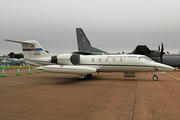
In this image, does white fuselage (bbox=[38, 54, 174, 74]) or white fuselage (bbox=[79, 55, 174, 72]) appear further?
white fuselage (bbox=[79, 55, 174, 72])

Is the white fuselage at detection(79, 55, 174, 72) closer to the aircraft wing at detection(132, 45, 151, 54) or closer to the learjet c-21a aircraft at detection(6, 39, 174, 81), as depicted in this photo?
the learjet c-21a aircraft at detection(6, 39, 174, 81)

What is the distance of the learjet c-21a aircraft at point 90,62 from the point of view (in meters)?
14.9

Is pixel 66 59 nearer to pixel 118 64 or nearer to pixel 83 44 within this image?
pixel 118 64

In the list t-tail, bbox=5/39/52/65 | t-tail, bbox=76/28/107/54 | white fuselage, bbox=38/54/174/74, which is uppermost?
t-tail, bbox=76/28/107/54

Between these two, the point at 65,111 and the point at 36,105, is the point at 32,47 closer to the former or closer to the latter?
the point at 36,105

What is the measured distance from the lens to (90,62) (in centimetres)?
1695

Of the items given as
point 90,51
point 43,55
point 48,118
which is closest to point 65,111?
point 48,118

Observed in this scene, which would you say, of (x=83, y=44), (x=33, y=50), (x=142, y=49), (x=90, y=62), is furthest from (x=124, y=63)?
(x=142, y=49)

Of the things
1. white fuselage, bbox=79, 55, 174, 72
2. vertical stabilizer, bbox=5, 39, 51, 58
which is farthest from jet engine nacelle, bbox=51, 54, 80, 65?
vertical stabilizer, bbox=5, 39, 51, 58

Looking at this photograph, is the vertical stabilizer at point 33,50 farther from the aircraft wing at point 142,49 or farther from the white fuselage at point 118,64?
the aircraft wing at point 142,49

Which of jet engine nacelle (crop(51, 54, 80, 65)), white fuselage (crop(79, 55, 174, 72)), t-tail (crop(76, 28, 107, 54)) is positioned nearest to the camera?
white fuselage (crop(79, 55, 174, 72))

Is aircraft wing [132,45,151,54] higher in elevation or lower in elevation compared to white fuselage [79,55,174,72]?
higher

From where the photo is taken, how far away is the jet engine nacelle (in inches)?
671

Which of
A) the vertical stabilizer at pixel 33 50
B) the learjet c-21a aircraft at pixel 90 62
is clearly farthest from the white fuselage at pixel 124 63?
the vertical stabilizer at pixel 33 50
